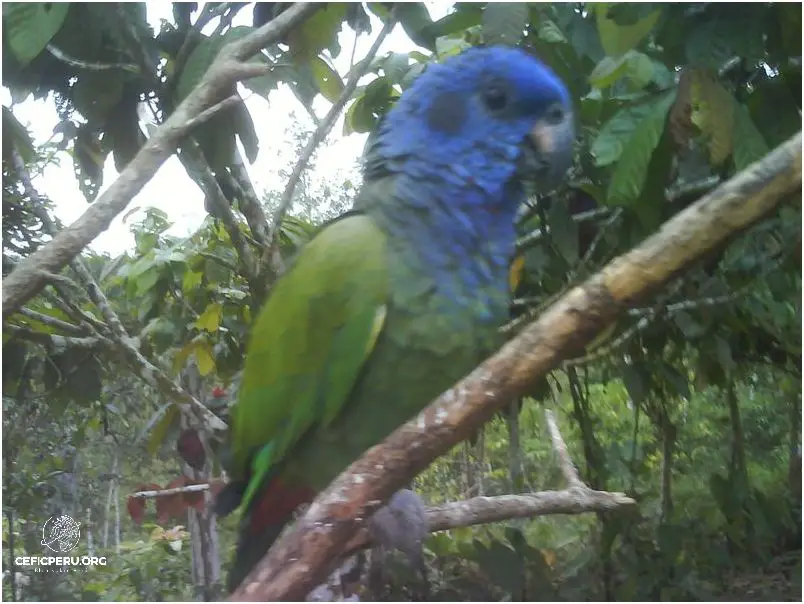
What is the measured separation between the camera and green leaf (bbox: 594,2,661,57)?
2.53ft

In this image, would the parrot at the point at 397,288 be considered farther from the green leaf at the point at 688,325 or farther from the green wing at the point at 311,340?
the green leaf at the point at 688,325

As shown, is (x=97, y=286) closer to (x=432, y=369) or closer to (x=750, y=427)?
(x=432, y=369)

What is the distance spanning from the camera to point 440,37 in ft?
2.78

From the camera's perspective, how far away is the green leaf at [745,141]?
2.52 feet

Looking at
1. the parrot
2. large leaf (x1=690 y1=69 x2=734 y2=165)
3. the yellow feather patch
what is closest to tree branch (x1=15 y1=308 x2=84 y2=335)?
the parrot

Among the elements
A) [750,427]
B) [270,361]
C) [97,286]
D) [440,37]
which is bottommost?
[750,427]

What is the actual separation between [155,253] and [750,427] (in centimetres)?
76

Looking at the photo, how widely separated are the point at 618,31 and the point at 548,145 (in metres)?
0.14

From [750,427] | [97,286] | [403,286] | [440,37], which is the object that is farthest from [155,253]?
[750,427]

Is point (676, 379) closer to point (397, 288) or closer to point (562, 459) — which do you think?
point (562, 459)

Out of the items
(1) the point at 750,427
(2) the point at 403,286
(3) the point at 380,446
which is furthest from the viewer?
(1) the point at 750,427

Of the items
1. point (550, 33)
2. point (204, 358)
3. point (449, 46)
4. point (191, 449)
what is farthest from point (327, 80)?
point (191, 449)

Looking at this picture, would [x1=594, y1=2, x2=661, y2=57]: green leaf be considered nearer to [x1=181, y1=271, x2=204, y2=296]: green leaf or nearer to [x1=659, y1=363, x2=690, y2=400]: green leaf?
[x1=659, y1=363, x2=690, y2=400]: green leaf

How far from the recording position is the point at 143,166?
33.5 inches
